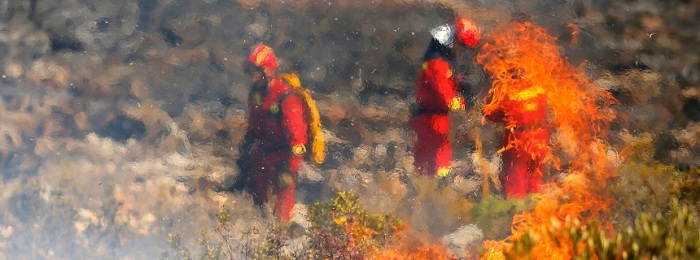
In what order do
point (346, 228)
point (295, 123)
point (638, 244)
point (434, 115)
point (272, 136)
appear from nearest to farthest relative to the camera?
point (638, 244) → point (434, 115) → point (346, 228) → point (295, 123) → point (272, 136)

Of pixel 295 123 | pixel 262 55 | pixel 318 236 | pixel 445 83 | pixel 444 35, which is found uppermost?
pixel 444 35

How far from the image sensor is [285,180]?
5.51 m

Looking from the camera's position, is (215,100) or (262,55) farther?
(215,100)

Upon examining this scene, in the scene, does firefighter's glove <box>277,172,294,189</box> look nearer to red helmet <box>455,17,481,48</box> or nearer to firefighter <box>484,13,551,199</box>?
firefighter <box>484,13,551,199</box>

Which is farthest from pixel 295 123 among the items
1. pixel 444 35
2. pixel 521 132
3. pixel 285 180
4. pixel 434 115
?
pixel 521 132

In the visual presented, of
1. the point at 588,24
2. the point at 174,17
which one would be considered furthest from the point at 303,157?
the point at 588,24

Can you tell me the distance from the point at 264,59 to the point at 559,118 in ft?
10.6

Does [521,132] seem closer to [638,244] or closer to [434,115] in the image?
[434,115]

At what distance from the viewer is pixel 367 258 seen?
4961 mm

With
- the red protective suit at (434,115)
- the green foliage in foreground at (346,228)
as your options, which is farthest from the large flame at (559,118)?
the green foliage in foreground at (346,228)

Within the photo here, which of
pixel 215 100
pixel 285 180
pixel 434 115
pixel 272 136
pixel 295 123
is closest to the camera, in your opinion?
pixel 434 115

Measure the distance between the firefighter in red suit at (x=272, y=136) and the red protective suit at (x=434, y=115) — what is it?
1261 mm

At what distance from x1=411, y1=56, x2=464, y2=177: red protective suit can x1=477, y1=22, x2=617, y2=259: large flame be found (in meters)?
0.43

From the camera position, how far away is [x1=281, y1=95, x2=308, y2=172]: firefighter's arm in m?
5.26
